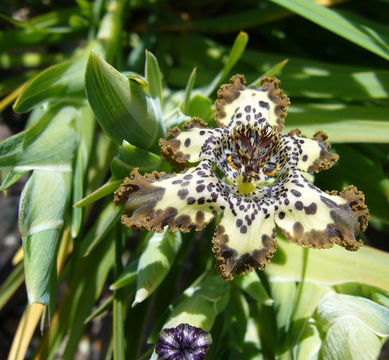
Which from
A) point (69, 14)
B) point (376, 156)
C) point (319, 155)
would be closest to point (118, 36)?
point (69, 14)

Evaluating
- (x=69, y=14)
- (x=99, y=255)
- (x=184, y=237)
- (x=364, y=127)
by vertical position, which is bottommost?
(x=99, y=255)

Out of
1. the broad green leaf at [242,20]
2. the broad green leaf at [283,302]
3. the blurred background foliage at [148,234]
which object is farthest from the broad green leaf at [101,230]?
the broad green leaf at [242,20]

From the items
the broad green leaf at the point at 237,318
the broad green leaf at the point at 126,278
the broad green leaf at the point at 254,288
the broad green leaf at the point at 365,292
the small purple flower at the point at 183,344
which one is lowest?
the broad green leaf at the point at 237,318

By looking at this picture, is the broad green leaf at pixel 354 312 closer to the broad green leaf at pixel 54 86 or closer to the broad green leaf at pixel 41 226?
the broad green leaf at pixel 41 226

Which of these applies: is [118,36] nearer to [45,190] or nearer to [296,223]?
[45,190]

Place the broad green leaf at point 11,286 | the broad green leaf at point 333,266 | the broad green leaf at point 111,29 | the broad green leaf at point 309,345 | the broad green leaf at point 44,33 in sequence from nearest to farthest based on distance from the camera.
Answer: the broad green leaf at point 309,345
the broad green leaf at point 333,266
the broad green leaf at point 11,286
the broad green leaf at point 111,29
the broad green leaf at point 44,33

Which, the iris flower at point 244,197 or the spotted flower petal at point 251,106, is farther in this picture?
the spotted flower petal at point 251,106
